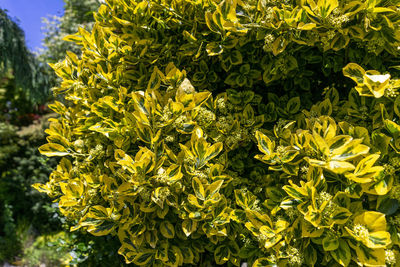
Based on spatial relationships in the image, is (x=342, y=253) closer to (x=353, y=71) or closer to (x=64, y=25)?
(x=353, y=71)

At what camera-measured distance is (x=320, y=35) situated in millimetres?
1303

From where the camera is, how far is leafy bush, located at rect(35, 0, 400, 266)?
1108 mm

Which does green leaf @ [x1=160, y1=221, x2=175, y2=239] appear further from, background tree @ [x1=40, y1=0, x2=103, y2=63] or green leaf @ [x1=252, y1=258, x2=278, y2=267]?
background tree @ [x1=40, y1=0, x2=103, y2=63]

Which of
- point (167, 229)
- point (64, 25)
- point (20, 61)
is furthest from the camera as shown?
point (64, 25)

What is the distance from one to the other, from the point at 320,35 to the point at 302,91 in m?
0.53

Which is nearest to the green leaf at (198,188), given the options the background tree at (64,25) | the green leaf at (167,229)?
the green leaf at (167,229)

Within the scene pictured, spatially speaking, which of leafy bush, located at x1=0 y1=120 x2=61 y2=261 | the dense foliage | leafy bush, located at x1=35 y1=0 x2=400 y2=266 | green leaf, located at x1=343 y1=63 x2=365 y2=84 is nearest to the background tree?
Answer: the dense foliage

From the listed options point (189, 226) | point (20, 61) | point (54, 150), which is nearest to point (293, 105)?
point (189, 226)

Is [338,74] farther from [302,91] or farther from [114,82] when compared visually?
[114,82]

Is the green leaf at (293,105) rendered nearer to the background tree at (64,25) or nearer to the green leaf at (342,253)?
the green leaf at (342,253)

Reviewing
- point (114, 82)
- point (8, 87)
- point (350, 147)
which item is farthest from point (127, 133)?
point (8, 87)

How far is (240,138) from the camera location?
1.44m

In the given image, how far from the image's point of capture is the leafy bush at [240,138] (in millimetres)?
1108

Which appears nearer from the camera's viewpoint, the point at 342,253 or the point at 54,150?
the point at 342,253
